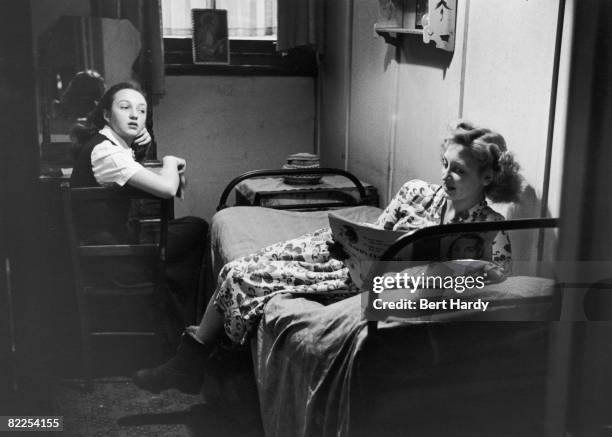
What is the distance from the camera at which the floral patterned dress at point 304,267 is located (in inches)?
80.2

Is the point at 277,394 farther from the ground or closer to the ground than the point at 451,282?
closer to the ground

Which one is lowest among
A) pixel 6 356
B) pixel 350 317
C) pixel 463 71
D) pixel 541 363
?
pixel 541 363

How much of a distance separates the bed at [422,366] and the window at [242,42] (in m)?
2.58

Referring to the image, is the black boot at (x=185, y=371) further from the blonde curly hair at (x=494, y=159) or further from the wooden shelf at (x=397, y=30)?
the wooden shelf at (x=397, y=30)

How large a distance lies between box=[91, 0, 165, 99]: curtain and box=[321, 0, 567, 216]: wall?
932 mm

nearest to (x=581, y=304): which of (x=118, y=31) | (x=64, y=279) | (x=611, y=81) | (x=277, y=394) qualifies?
(x=611, y=81)

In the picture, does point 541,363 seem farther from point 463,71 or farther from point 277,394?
point 463,71

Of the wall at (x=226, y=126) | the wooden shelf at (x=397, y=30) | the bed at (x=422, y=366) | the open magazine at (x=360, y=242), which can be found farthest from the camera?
the wall at (x=226, y=126)

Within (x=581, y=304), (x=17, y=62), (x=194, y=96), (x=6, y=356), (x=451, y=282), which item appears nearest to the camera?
(x=581, y=304)

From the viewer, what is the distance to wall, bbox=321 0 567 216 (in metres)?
1.99

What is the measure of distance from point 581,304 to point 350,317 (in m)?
0.99

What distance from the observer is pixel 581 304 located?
697mm

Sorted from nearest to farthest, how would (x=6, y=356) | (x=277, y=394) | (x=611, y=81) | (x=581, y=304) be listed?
(x=611, y=81) < (x=581, y=304) < (x=6, y=356) < (x=277, y=394)
